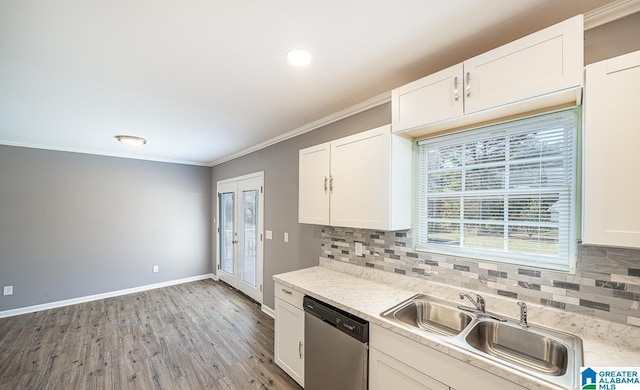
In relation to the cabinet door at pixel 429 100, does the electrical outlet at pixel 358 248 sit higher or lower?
lower

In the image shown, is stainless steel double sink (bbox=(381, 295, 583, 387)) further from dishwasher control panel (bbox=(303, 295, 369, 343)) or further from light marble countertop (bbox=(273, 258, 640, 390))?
dishwasher control panel (bbox=(303, 295, 369, 343))

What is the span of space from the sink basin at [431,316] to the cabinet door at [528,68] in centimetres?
128

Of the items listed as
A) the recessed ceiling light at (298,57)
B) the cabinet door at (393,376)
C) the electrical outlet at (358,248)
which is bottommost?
Result: the cabinet door at (393,376)

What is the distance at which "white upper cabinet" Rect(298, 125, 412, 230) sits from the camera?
188 centimetres

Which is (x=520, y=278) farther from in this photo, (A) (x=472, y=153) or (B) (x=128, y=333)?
(B) (x=128, y=333)

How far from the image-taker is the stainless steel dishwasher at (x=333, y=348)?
160 centimetres

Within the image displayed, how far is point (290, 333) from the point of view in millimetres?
2227

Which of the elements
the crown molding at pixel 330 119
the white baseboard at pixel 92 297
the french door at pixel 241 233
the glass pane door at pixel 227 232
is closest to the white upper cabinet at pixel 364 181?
the crown molding at pixel 330 119

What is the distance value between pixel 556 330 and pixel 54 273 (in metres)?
5.96

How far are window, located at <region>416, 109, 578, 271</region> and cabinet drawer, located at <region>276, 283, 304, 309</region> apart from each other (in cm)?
108

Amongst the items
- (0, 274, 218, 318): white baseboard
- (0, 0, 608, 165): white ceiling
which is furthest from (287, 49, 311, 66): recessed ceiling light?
(0, 274, 218, 318): white baseboard

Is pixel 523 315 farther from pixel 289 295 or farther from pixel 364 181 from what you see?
pixel 289 295

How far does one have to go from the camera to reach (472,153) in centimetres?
181
